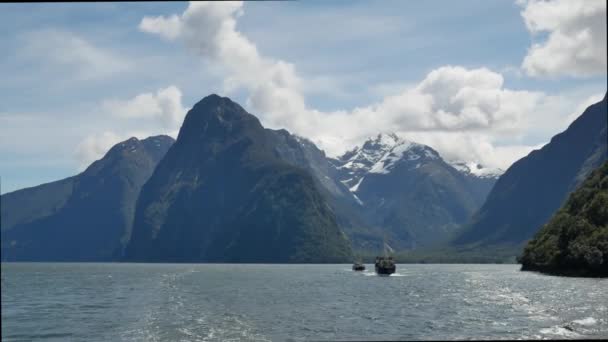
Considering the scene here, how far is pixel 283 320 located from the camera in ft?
286

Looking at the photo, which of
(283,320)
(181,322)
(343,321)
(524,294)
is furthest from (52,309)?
(524,294)

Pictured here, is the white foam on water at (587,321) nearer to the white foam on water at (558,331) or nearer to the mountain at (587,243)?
the white foam on water at (558,331)

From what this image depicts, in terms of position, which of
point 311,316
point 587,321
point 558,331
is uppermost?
point 587,321

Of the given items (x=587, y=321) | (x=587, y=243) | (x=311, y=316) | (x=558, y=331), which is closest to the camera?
A: (x=558, y=331)

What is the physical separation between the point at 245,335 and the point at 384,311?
3034cm

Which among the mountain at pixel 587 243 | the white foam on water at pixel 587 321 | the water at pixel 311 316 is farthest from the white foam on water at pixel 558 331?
the mountain at pixel 587 243

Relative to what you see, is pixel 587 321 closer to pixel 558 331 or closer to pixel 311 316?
pixel 558 331

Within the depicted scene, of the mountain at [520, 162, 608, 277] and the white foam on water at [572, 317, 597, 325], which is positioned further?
the mountain at [520, 162, 608, 277]

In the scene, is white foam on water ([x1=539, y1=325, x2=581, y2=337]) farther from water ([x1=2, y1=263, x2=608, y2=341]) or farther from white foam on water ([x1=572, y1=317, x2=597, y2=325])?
white foam on water ([x1=572, y1=317, x2=597, y2=325])

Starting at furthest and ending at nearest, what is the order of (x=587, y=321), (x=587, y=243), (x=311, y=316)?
(x=587, y=243)
(x=311, y=316)
(x=587, y=321)

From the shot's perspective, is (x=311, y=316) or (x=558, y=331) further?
(x=311, y=316)

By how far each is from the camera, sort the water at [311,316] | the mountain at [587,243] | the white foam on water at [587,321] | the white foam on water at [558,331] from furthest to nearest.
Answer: the mountain at [587,243] < the white foam on water at [587,321] < the water at [311,316] < the white foam on water at [558,331]

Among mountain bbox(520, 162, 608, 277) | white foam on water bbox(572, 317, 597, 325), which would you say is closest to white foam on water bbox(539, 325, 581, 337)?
white foam on water bbox(572, 317, 597, 325)

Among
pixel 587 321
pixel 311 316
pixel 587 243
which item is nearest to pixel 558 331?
pixel 587 321
